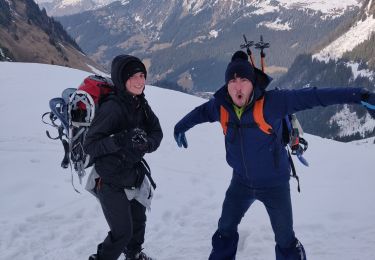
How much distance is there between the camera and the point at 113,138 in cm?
475

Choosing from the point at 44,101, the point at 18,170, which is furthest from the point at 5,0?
the point at 18,170

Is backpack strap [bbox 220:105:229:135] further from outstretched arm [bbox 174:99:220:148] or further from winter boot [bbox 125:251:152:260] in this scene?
winter boot [bbox 125:251:152:260]

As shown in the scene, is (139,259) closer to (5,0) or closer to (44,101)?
(44,101)

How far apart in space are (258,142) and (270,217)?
0.97 meters

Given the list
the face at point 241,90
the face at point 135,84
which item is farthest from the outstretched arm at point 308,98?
the face at point 135,84

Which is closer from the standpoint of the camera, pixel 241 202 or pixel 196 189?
pixel 241 202

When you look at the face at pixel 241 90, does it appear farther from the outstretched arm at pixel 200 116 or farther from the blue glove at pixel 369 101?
the blue glove at pixel 369 101

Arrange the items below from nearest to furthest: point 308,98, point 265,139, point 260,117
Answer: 1. point 308,98
2. point 260,117
3. point 265,139

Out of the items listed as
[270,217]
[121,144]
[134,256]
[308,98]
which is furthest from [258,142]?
[134,256]

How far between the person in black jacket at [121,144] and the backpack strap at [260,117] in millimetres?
1242

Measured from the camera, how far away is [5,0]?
117 m

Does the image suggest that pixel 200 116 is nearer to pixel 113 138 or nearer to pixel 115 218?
pixel 113 138

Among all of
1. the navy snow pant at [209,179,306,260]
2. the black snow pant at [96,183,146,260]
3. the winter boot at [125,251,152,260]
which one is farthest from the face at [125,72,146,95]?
the winter boot at [125,251,152,260]

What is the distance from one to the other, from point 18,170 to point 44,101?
8.90 metres
